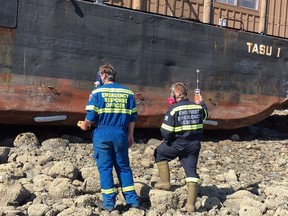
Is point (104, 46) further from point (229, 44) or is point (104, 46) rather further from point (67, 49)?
point (229, 44)

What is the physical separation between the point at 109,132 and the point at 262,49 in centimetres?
636

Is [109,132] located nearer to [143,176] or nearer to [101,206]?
[101,206]

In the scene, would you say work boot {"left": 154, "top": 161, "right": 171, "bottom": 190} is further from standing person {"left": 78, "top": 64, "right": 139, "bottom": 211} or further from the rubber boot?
standing person {"left": 78, "top": 64, "right": 139, "bottom": 211}

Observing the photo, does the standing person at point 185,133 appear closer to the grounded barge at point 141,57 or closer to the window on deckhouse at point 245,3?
the grounded barge at point 141,57

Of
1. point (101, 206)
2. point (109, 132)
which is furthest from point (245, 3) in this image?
point (101, 206)

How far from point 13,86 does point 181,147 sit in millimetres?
3660

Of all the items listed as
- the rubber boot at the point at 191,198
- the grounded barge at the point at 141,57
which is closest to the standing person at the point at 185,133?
the rubber boot at the point at 191,198

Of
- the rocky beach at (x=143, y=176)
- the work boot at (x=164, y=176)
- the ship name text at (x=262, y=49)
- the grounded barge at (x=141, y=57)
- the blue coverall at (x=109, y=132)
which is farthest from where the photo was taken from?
the ship name text at (x=262, y=49)

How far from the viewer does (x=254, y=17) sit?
9703 mm

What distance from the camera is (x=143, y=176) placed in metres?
5.61

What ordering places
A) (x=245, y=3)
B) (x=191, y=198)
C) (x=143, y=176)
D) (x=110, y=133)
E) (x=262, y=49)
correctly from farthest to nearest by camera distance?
(x=245, y=3) < (x=262, y=49) < (x=143, y=176) < (x=191, y=198) < (x=110, y=133)

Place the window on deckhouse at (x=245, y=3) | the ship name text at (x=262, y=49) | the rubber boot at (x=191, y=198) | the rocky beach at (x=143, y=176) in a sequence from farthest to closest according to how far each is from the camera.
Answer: the window on deckhouse at (x=245, y=3)
the ship name text at (x=262, y=49)
the rubber boot at (x=191, y=198)
the rocky beach at (x=143, y=176)

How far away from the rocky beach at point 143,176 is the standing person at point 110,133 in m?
0.19

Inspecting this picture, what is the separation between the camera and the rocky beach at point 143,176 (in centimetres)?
401
